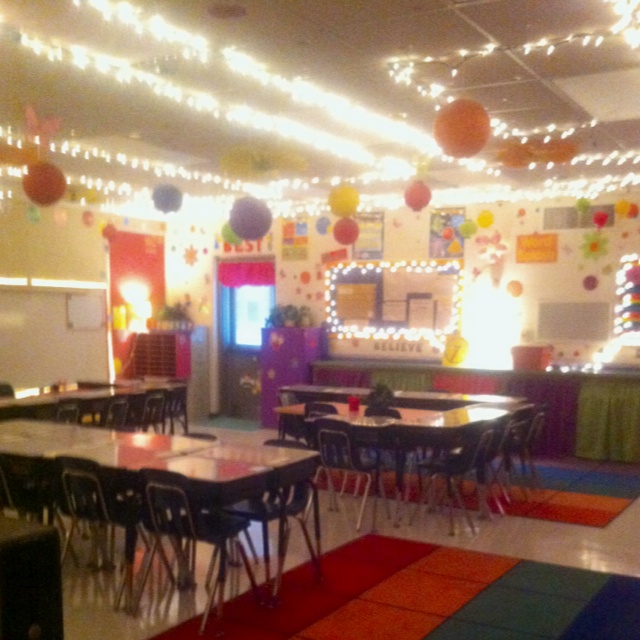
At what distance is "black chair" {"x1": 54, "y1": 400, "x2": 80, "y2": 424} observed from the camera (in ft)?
24.9

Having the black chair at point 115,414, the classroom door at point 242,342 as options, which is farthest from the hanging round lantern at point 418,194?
the classroom door at point 242,342

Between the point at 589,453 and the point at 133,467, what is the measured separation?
578 cm

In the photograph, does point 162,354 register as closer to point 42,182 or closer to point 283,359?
point 283,359

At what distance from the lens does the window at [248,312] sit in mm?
11695

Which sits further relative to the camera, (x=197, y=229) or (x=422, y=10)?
(x=197, y=229)

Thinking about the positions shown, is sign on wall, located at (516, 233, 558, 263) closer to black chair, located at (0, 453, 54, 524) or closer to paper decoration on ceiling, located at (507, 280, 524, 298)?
paper decoration on ceiling, located at (507, 280, 524, 298)

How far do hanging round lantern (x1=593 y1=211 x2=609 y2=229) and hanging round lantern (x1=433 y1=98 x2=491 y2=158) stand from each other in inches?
197

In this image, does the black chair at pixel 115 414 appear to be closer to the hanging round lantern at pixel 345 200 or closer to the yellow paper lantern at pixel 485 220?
the hanging round lantern at pixel 345 200

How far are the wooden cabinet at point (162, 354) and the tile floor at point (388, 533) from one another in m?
5.00

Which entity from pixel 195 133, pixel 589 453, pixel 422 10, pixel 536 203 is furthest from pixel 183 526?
pixel 536 203

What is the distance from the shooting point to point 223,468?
441cm

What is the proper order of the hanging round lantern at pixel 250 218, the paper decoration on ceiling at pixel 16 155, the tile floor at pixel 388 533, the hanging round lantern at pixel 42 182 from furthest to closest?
the hanging round lantern at pixel 250 218 → the paper decoration on ceiling at pixel 16 155 → the hanging round lantern at pixel 42 182 → the tile floor at pixel 388 533

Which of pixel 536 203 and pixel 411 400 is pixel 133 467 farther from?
pixel 536 203

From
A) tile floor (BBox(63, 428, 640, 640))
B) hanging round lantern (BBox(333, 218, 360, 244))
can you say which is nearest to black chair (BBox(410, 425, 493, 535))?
tile floor (BBox(63, 428, 640, 640))
